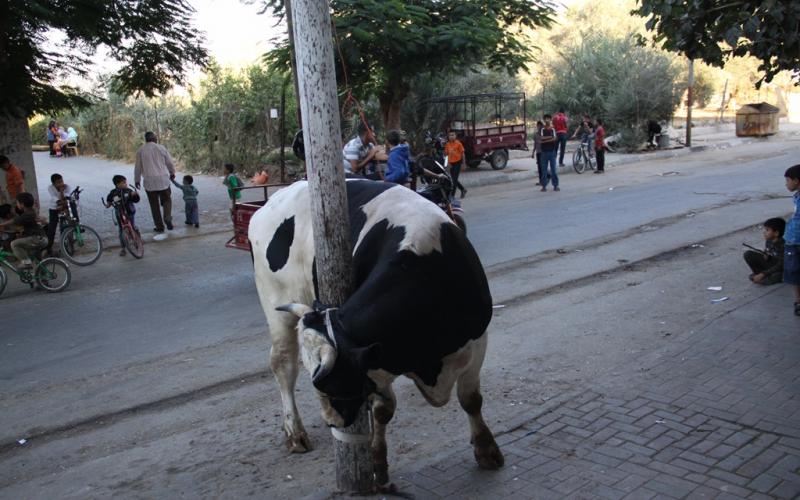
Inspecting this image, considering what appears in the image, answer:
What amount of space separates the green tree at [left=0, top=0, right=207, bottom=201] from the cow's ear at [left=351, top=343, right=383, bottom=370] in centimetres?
954

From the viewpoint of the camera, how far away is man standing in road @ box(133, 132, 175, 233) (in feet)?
44.8

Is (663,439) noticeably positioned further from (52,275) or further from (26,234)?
(26,234)

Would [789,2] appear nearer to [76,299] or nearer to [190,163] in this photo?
[76,299]

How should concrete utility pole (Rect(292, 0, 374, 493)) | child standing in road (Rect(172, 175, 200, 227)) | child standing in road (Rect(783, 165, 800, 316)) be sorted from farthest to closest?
child standing in road (Rect(172, 175, 200, 227)), child standing in road (Rect(783, 165, 800, 316)), concrete utility pole (Rect(292, 0, 374, 493))

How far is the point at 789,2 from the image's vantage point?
213 inches

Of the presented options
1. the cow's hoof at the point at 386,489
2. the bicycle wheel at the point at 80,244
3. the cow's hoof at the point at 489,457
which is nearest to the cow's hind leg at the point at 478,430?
the cow's hoof at the point at 489,457

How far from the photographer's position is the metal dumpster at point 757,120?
2917 cm

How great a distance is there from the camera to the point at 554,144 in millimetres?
16875

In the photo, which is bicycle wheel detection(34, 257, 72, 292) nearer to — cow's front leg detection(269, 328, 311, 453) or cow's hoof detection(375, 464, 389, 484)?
cow's front leg detection(269, 328, 311, 453)

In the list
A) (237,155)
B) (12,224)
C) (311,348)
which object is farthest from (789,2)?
(237,155)

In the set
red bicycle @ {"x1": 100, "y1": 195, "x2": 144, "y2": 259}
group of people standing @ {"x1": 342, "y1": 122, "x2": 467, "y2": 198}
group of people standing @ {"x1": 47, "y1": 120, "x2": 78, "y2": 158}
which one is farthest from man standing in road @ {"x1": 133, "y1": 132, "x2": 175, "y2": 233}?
group of people standing @ {"x1": 47, "y1": 120, "x2": 78, "y2": 158}

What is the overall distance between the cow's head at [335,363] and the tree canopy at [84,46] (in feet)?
30.4

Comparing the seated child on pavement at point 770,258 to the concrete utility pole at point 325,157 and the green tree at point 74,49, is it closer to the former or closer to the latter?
the concrete utility pole at point 325,157

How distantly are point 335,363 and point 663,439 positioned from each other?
2.42 meters
